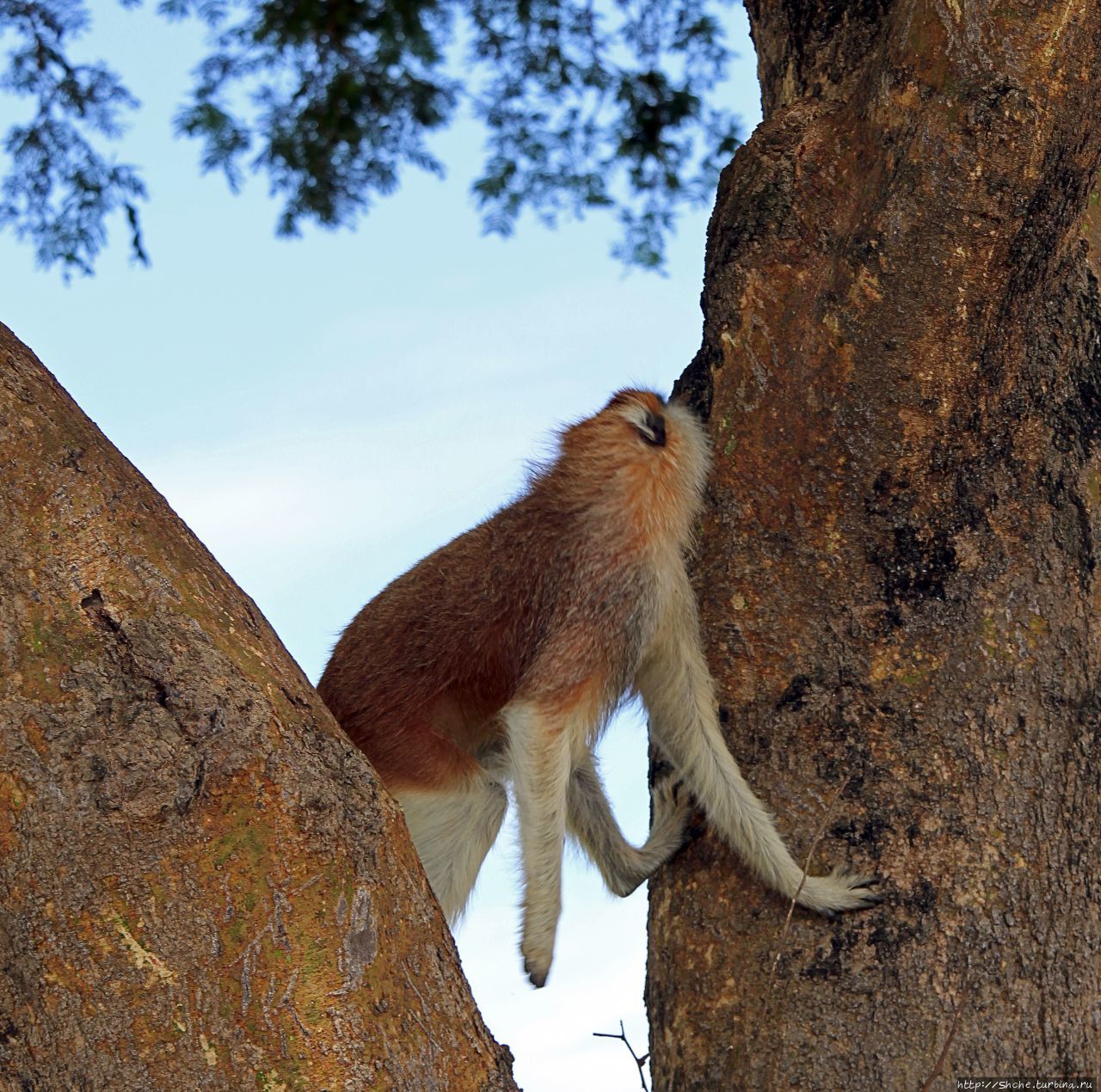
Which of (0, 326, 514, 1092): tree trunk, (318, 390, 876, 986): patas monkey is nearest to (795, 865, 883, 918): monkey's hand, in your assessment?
(318, 390, 876, 986): patas monkey

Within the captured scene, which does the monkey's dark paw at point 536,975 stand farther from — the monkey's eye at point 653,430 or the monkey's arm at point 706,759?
the monkey's eye at point 653,430

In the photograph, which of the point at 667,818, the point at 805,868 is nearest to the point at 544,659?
the point at 667,818

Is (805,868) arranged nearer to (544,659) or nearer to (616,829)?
(544,659)

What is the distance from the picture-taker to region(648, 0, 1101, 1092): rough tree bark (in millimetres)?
2234

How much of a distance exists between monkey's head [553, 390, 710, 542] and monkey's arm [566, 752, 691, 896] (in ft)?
1.75

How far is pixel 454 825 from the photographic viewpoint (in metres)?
2.88

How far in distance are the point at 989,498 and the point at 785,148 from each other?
2.72ft

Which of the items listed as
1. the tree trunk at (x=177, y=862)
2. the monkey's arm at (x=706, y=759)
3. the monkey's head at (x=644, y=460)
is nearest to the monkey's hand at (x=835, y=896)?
the monkey's arm at (x=706, y=759)

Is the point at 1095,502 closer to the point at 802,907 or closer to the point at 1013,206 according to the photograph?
the point at 1013,206

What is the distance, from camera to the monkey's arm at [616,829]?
2699 millimetres

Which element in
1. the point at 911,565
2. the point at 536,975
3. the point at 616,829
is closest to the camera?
the point at 911,565

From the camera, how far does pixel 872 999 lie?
2.19 metres

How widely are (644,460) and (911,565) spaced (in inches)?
23.0

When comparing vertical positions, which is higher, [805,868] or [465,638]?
[465,638]
